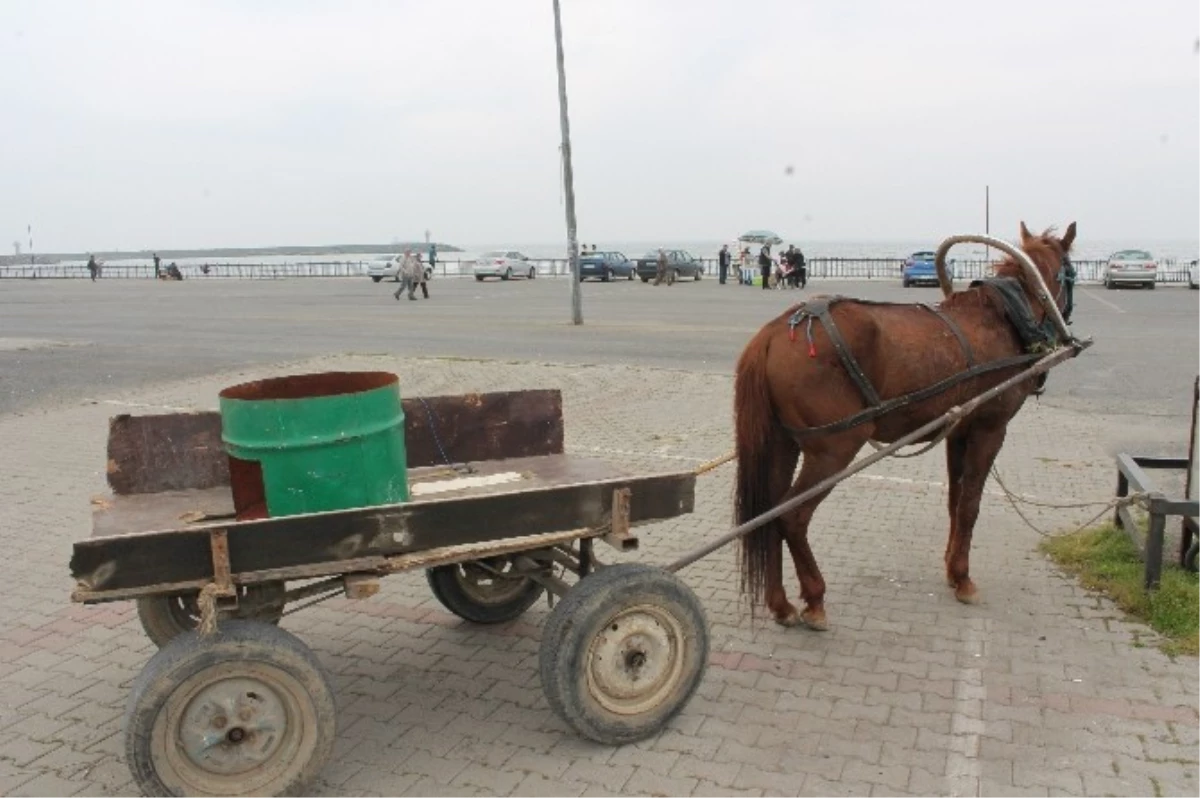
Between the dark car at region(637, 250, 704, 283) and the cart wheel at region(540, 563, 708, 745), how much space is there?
41493 millimetres

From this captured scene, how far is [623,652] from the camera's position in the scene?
13.1ft

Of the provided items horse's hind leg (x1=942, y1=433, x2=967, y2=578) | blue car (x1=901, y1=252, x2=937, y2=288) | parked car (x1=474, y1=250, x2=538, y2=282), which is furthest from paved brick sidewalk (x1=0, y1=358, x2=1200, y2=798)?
parked car (x1=474, y1=250, x2=538, y2=282)

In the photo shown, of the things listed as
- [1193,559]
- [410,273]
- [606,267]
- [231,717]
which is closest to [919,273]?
[606,267]

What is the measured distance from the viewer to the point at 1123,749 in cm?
398

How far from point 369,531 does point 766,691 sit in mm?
2196

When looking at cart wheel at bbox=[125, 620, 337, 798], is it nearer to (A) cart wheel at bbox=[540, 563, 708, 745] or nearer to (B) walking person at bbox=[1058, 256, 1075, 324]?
(A) cart wheel at bbox=[540, 563, 708, 745]

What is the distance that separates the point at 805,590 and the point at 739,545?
483 millimetres

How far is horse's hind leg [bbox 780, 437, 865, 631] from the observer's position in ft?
16.0

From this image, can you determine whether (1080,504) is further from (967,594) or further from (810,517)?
(810,517)

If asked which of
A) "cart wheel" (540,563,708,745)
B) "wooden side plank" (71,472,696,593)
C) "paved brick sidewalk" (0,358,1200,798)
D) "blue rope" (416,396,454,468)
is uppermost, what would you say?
"blue rope" (416,396,454,468)

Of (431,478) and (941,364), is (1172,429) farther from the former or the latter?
(431,478)

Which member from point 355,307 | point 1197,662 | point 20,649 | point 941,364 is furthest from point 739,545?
point 355,307

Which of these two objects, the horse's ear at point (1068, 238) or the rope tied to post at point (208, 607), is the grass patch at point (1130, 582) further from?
the rope tied to post at point (208, 607)

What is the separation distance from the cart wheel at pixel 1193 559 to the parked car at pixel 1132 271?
111 ft
